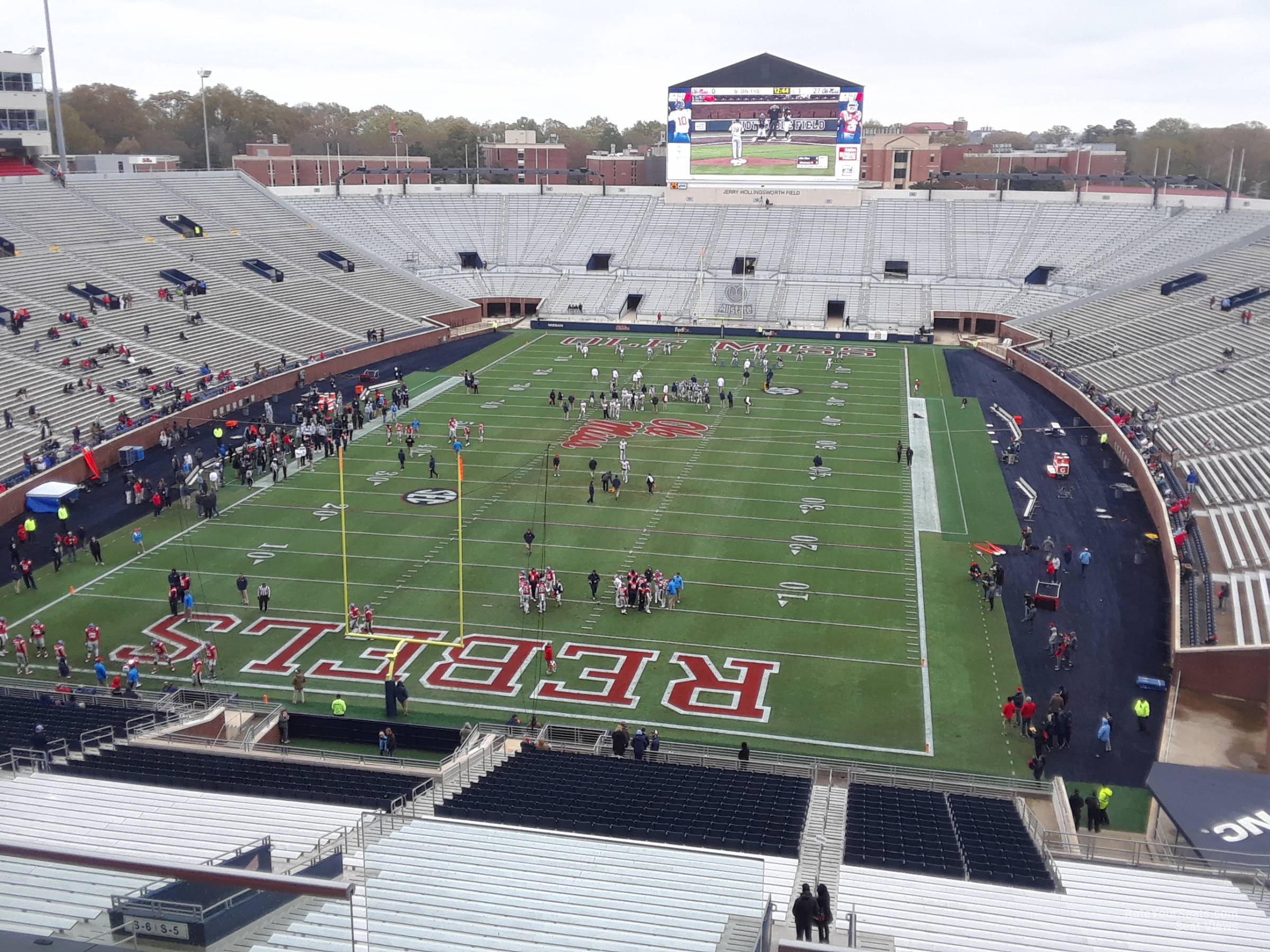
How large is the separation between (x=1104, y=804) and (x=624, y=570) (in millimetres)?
12258

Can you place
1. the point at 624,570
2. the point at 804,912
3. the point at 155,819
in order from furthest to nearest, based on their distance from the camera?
the point at 624,570 < the point at 155,819 < the point at 804,912

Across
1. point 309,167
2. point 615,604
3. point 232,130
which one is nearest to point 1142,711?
point 615,604

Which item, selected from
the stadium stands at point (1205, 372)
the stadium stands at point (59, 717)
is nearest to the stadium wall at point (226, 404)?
the stadium stands at point (59, 717)

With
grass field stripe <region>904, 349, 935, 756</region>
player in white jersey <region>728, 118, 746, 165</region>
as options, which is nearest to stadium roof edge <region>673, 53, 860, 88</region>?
player in white jersey <region>728, 118, 746, 165</region>

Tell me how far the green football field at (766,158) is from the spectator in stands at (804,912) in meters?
63.9

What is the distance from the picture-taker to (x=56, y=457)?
3206 cm

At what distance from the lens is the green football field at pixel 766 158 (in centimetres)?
6781

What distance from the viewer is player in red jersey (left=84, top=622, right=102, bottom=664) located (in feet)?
70.5

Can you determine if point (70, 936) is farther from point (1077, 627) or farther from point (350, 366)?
point (350, 366)

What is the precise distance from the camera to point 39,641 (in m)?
21.6

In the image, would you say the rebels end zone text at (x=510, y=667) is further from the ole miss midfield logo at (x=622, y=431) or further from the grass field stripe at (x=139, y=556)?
the ole miss midfield logo at (x=622, y=431)

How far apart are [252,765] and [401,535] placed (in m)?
12.1

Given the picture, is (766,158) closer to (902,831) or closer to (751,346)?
(751,346)

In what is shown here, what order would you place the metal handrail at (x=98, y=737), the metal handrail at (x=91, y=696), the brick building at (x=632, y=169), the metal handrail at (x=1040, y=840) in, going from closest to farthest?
the metal handrail at (x=1040, y=840) → the metal handrail at (x=98, y=737) → the metal handrail at (x=91, y=696) → the brick building at (x=632, y=169)
